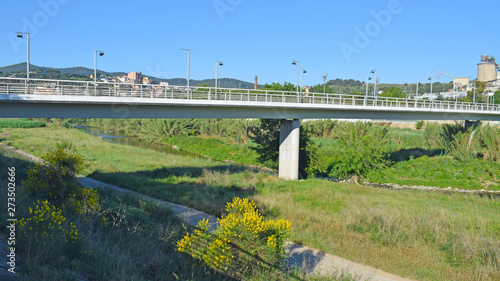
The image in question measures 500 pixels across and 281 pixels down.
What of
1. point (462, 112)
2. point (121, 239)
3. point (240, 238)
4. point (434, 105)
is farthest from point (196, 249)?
point (462, 112)

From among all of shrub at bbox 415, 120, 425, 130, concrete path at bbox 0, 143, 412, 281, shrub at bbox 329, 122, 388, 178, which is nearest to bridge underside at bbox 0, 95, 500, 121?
shrub at bbox 329, 122, 388, 178

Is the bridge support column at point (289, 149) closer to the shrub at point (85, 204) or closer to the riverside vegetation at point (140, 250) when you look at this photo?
the shrub at point (85, 204)

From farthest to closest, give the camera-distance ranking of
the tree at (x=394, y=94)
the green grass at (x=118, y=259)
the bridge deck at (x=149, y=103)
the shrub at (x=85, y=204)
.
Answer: the tree at (x=394, y=94) < the bridge deck at (x=149, y=103) < the shrub at (x=85, y=204) < the green grass at (x=118, y=259)

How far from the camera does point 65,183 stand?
447 inches

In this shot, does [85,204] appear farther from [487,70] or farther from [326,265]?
[487,70]

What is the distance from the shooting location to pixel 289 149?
92.6 feet

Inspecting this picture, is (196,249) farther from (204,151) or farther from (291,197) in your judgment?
(204,151)

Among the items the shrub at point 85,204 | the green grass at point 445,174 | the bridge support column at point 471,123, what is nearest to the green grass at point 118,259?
the shrub at point 85,204

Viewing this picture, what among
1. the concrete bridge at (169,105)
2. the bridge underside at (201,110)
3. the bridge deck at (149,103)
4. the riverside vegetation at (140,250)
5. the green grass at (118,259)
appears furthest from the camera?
the bridge underside at (201,110)

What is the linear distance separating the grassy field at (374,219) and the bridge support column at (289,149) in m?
1.92

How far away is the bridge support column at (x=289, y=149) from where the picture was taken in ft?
92.1

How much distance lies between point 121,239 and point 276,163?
23597 mm

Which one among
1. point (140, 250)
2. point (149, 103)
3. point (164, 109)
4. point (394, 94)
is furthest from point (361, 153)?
point (394, 94)

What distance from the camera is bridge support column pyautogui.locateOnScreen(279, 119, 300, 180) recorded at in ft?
92.1
